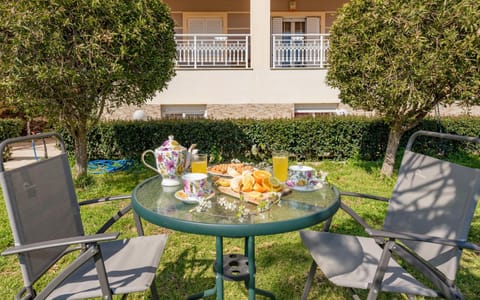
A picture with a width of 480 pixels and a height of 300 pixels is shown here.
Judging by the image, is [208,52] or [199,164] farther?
[208,52]

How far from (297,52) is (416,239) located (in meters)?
9.59

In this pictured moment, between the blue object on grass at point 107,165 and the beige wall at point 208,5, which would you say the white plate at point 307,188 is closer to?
the blue object on grass at point 107,165

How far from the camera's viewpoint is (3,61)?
11.5ft

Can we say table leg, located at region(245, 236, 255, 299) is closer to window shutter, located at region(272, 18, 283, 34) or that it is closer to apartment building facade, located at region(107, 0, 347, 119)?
apartment building facade, located at region(107, 0, 347, 119)

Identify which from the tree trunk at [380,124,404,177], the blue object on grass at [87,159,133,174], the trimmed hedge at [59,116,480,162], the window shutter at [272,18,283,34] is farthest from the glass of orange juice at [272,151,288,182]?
the window shutter at [272,18,283,34]

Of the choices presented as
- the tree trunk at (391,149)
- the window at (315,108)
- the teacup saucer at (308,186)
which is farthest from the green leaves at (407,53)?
the window at (315,108)

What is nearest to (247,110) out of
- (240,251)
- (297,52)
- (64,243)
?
(297,52)

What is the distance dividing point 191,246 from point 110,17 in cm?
275

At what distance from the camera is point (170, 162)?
200 cm

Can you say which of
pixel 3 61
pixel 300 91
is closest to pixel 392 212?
pixel 3 61

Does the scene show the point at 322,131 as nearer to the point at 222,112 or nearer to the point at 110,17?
the point at 222,112

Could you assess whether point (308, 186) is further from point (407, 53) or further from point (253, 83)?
point (253, 83)

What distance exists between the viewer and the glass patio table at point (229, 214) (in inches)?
55.7

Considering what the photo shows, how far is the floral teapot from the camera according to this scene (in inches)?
78.3
